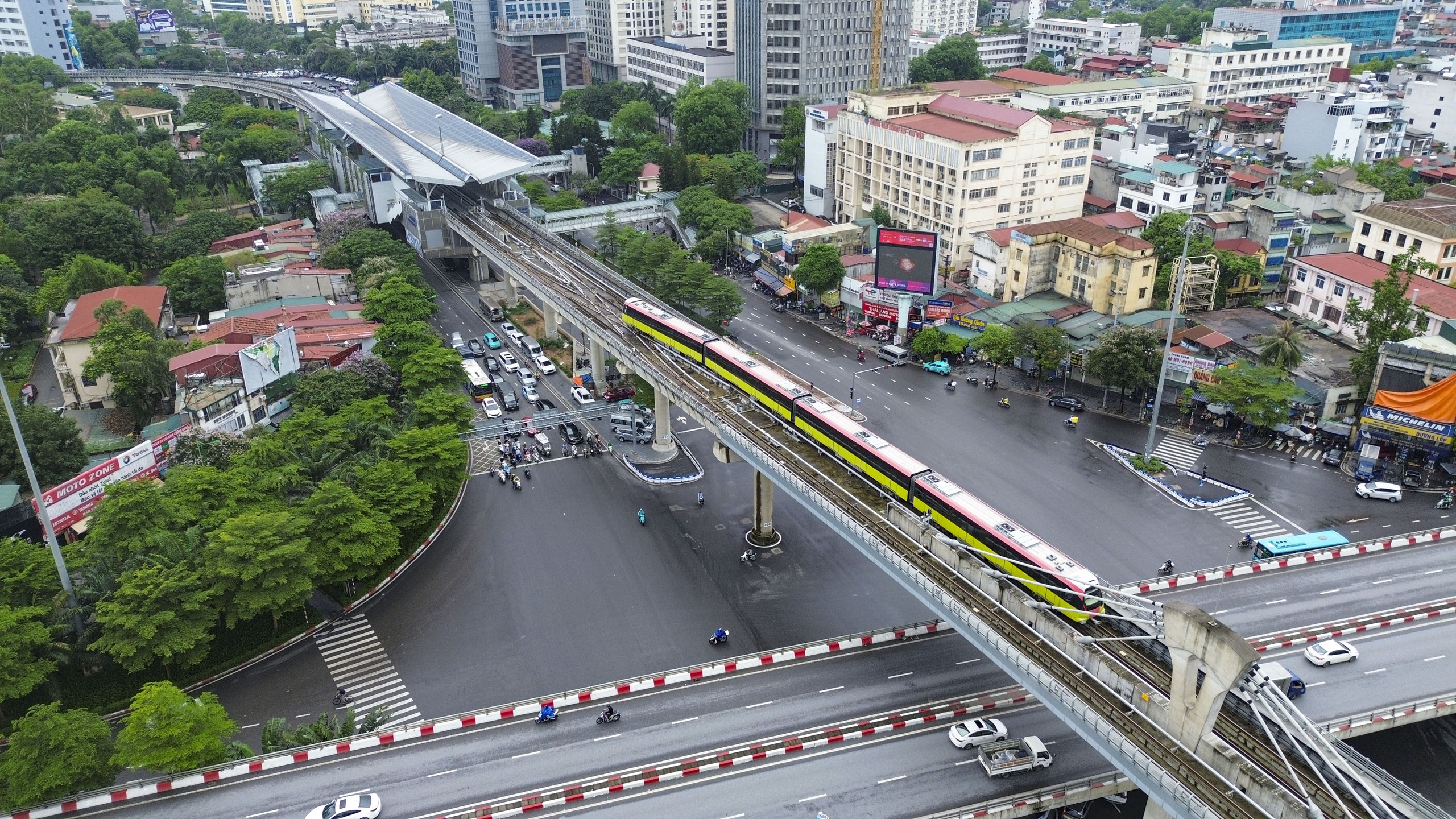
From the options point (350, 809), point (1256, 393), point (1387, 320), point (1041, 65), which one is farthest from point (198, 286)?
point (1041, 65)

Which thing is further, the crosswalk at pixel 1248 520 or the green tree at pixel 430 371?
the green tree at pixel 430 371

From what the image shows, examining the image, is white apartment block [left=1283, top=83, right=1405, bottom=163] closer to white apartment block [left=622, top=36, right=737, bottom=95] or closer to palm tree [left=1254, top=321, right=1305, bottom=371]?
palm tree [left=1254, top=321, right=1305, bottom=371]

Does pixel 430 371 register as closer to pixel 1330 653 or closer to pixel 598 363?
pixel 598 363

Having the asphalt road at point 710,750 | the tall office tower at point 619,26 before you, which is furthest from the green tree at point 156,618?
the tall office tower at point 619,26

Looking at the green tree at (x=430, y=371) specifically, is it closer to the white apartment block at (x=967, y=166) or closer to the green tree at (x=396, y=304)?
the green tree at (x=396, y=304)

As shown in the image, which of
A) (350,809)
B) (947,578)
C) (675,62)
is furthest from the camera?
(675,62)

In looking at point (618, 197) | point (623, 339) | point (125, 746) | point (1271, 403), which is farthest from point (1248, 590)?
point (618, 197)
